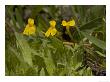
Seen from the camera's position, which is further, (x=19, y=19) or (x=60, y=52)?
(x=19, y=19)

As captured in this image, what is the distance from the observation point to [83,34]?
1603 millimetres

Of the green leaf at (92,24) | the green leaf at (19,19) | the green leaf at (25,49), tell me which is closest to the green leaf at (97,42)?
the green leaf at (92,24)

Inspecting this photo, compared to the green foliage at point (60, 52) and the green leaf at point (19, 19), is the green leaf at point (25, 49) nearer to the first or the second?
the green foliage at point (60, 52)

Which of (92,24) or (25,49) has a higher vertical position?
(92,24)

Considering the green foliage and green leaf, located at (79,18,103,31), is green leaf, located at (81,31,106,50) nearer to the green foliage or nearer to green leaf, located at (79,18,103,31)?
the green foliage

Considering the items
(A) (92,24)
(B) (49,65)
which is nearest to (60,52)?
(B) (49,65)

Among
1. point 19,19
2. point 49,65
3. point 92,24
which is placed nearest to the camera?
point 49,65

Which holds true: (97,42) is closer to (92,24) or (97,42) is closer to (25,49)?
(92,24)

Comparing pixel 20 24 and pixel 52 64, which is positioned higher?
pixel 20 24
